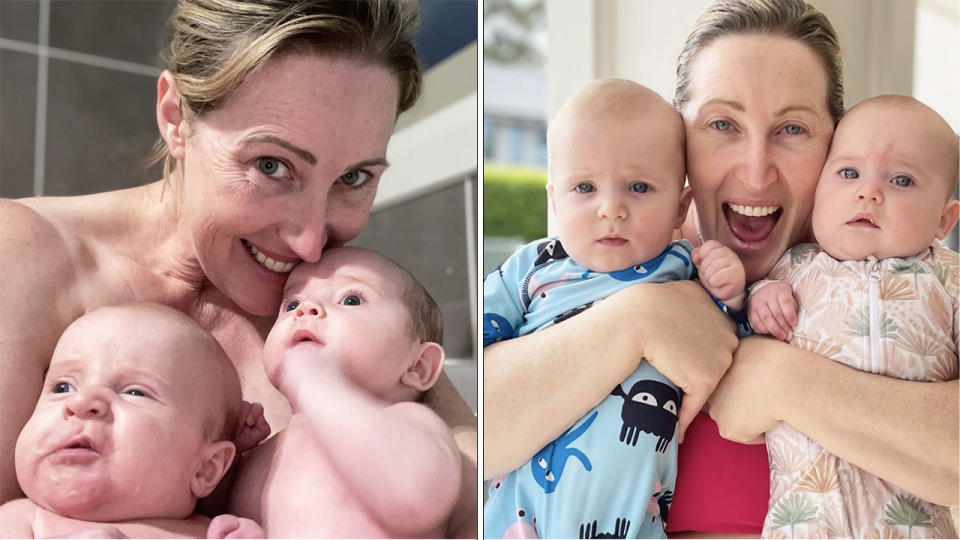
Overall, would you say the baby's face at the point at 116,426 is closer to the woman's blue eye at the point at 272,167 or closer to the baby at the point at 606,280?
the woman's blue eye at the point at 272,167

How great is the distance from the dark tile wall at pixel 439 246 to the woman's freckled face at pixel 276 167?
0.08 metres

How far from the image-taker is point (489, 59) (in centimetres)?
147

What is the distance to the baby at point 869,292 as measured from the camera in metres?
1.24

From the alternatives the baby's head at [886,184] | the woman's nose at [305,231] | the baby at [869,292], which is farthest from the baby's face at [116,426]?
the baby's head at [886,184]

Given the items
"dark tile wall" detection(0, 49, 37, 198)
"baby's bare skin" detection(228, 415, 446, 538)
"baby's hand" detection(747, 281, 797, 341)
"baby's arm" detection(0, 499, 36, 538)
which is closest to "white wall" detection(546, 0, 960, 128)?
"baby's hand" detection(747, 281, 797, 341)

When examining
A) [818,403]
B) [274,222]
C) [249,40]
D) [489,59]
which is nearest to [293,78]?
[249,40]

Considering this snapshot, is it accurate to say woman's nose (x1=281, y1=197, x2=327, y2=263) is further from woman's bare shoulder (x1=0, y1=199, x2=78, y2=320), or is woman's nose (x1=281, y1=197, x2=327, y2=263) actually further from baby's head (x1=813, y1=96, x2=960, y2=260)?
baby's head (x1=813, y1=96, x2=960, y2=260)

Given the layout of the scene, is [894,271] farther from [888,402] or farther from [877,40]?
[877,40]

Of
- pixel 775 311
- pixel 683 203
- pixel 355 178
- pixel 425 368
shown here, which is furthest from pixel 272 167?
pixel 775 311

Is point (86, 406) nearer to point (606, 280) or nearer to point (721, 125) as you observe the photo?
point (606, 280)

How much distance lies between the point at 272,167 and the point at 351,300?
224 millimetres

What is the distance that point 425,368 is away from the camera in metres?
1.35

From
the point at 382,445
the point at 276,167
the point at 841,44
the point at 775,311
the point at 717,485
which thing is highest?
the point at 841,44

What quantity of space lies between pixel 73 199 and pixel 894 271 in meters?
1.19
